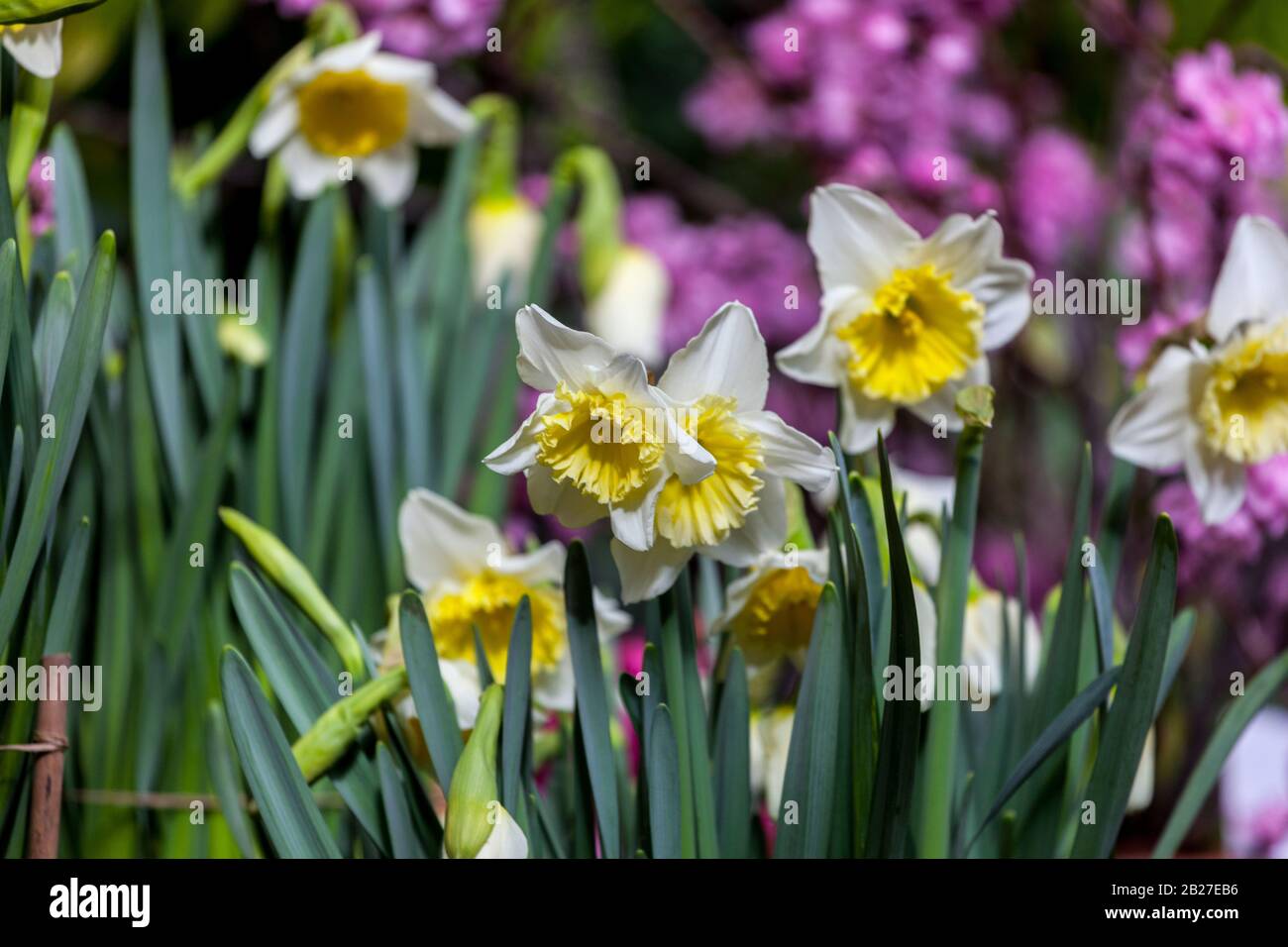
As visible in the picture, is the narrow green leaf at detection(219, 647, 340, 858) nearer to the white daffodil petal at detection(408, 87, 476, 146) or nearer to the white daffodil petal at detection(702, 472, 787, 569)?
the white daffodil petal at detection(702, 472, 787, 569)

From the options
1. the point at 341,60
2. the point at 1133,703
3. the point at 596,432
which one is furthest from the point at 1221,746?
the point at 341,60

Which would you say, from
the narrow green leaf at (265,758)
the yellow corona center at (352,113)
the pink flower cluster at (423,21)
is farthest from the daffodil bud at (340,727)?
the pink flower cluster at (423,21)

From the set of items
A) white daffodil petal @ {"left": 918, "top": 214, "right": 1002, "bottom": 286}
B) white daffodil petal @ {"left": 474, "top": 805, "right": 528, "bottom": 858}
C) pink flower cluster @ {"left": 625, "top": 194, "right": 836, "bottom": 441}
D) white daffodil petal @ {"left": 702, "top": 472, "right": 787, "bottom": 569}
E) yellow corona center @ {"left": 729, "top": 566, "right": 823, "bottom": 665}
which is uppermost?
pink flower cluster @ {"left": 625, "top": 194, "right": 836, "bottom": 441}

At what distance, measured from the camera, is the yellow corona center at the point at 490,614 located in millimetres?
484

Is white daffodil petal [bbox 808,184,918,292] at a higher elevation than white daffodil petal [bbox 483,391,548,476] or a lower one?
higher

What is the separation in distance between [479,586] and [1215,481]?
0.33 m

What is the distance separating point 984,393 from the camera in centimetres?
41

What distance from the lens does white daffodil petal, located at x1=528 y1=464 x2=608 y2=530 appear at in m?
0.38

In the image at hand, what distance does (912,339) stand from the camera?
0.45m

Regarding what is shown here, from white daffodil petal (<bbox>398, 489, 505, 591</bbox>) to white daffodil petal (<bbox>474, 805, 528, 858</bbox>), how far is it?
0.43 feet

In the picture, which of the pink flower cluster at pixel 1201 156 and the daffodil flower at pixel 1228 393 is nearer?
the daffodil flower at pixel 1228 393

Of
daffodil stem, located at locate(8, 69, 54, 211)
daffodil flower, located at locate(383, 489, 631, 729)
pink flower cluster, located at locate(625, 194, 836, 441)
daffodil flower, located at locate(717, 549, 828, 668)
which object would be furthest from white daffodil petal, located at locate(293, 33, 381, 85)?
pink flower cluster, located at locate(625, 194, 836, 441)

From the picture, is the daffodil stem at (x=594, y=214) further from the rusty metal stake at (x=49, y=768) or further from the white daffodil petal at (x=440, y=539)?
the rusty metal stake at (x=49, y=768)

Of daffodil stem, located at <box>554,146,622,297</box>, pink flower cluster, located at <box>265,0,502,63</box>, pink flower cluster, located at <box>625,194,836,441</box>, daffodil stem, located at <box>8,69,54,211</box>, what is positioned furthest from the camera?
pink flower cluster, located at <box>625,194,836,441</box>
